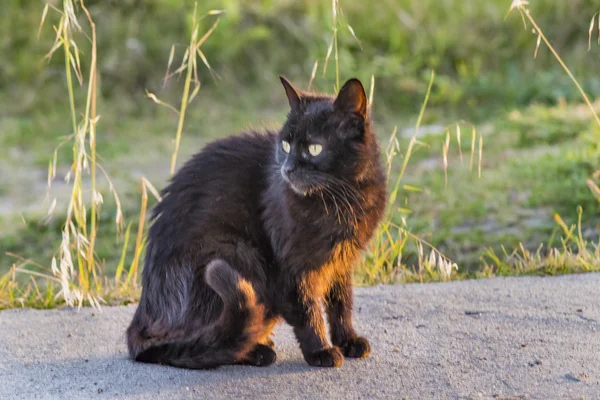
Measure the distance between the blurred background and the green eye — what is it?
8.29 ft

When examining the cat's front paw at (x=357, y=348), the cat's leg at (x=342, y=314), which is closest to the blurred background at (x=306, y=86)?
the cat's leg at (x=342, y=314)

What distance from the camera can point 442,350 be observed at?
9.18 feet

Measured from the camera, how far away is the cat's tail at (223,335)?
2.59m

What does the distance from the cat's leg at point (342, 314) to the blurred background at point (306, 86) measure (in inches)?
90.7

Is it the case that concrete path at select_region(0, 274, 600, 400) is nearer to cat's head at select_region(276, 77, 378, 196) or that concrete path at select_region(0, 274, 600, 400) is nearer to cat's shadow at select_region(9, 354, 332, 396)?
cat's shadow at select_region(9, 354, 332, 396)

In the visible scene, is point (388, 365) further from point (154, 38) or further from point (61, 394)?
point (154, 38)

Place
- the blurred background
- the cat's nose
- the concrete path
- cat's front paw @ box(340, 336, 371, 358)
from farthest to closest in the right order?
the blurred background
cat's front paw @ box(340, 336, 371, 358)
the cat's nose
the concrete path

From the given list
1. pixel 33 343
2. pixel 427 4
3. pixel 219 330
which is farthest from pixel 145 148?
pixel 219 330

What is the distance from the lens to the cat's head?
272 cm

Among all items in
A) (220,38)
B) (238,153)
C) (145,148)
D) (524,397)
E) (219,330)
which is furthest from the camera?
(220,38)

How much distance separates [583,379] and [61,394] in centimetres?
158

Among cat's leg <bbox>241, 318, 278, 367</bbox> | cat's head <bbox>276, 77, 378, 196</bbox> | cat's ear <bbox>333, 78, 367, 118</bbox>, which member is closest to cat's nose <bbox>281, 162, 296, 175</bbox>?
cat's head <bbox>276, 77, 378, 196</bbox>

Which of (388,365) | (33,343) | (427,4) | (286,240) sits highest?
(427,4)

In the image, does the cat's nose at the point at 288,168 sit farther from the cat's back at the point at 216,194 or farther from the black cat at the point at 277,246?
the cat's back at the point at 216,194
